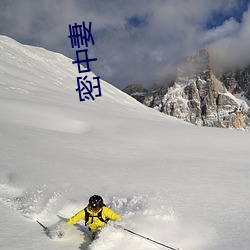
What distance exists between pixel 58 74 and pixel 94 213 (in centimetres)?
5705

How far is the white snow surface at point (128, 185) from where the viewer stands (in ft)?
17.8

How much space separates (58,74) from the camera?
2370 inches

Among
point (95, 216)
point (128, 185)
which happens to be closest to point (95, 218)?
point (95, 216)

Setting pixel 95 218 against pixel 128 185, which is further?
pixel 128 185

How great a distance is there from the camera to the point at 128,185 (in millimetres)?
8047

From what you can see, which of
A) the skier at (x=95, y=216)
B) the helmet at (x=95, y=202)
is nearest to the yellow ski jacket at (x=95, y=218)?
the skier at (x=95, y=216)

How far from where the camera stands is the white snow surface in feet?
17.8

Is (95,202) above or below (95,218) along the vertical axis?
above

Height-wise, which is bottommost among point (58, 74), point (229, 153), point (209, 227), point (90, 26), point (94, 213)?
point (209, 227)

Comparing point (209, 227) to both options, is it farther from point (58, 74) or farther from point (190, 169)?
point (58, 74)

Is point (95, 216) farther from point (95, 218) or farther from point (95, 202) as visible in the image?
point (95, 202)

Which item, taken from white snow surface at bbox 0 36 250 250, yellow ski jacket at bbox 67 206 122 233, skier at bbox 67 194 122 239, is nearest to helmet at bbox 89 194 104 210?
skier at bbox 67 194 122 239

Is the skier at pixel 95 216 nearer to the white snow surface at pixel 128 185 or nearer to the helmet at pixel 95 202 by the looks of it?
the helmet at pixel 95 202

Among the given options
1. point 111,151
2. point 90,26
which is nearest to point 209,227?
point 111,151
